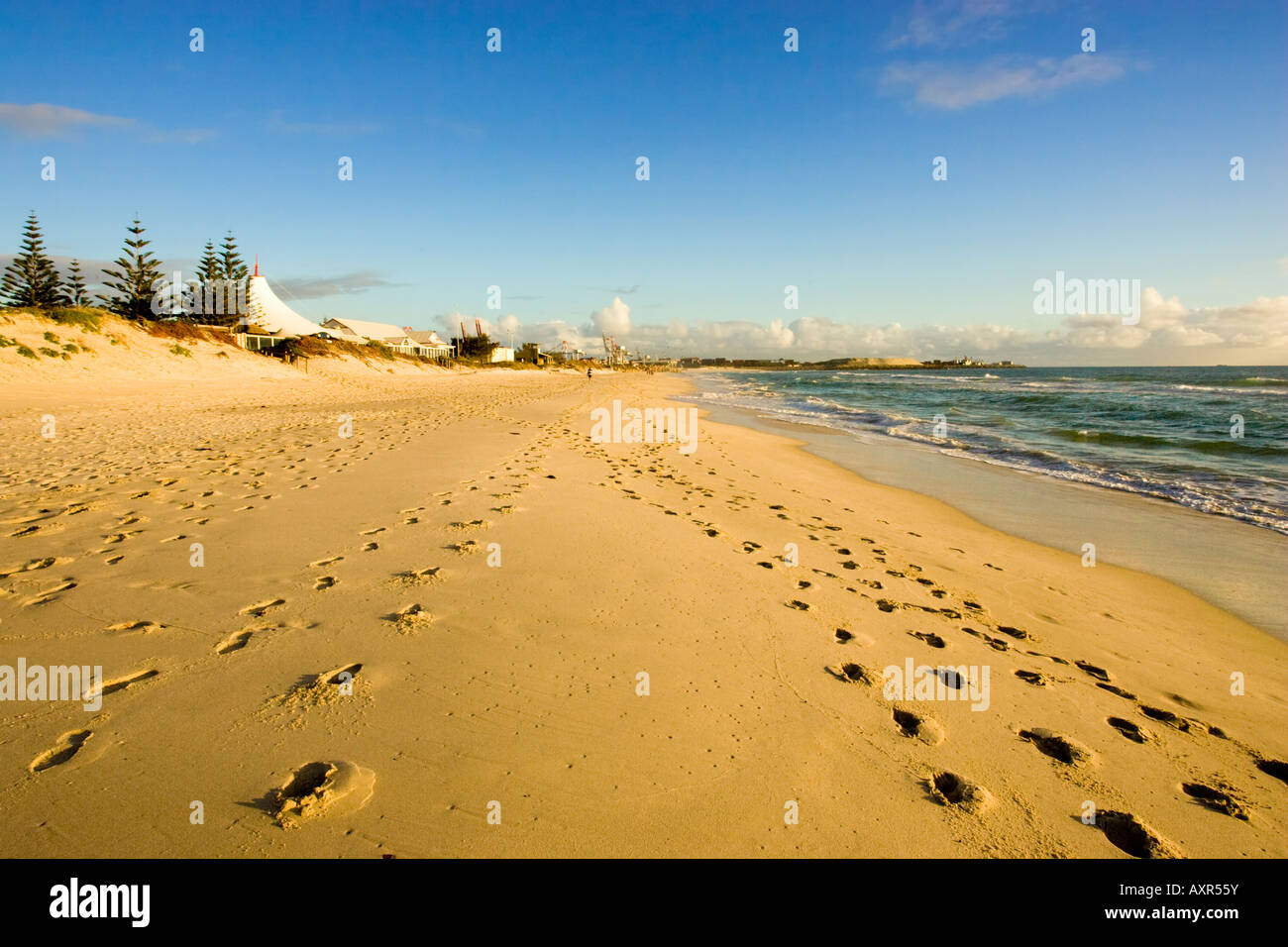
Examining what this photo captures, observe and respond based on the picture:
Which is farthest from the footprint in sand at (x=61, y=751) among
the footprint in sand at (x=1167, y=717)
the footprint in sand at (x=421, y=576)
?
the footprint in sand at (x=1167, y=717)

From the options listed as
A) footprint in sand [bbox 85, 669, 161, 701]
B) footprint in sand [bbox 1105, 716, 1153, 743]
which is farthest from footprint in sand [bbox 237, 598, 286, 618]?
footprint in sand [bbox 1105, 716, 1153, 743]

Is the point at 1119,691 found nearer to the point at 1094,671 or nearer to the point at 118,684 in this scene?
the point at 1094,671

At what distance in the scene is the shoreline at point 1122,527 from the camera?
6.86m

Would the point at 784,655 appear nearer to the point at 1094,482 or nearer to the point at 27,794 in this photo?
the point at 27,794

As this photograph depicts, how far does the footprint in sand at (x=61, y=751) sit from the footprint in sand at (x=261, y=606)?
136 centimetres

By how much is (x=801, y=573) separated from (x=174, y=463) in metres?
10.4

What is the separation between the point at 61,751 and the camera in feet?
9.20

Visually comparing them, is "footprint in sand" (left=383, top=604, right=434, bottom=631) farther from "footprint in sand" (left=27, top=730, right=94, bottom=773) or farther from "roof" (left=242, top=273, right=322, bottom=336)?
"roof" (left=242, top=273, right=322, bottom=336)

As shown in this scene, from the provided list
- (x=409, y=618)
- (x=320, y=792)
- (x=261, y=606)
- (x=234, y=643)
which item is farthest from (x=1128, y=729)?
(x=261, y=606)

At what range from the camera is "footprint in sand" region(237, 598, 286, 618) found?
14.1ft

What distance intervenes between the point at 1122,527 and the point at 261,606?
12122 millimetres

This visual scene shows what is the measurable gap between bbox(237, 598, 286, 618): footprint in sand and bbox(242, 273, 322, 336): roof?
5940cm

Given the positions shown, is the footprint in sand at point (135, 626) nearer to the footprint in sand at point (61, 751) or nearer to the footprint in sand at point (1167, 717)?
the footprint in sand at point (61, 751)

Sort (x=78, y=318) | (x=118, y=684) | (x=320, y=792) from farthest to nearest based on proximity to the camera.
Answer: (x=78, y=318) → (x=118, y=684) → (x=320, y=792)
